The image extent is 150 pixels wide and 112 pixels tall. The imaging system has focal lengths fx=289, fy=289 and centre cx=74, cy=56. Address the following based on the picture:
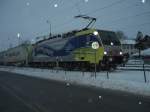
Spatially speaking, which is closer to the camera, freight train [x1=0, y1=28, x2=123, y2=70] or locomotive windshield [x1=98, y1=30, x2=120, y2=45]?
freight train [x1=0, y1=28, x2=123, y2=70]

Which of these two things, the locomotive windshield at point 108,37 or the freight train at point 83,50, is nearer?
the freight train at point 83,50

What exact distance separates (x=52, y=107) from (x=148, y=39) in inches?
3868

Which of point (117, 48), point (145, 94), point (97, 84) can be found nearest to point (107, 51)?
point (117, 48)

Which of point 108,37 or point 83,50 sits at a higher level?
point 108,37

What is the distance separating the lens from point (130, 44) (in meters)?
135

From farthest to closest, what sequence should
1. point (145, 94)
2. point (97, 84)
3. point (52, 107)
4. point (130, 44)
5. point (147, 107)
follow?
point (130, 44)
point (97, 84)
point (145, 94)
point (52, 107)
point (147, 107)

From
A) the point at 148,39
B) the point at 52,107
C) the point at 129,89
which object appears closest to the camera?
the point at 52,107

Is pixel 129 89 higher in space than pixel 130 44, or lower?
lower

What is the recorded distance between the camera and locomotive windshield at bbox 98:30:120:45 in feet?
85.3

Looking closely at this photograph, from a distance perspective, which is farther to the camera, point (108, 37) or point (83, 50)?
point (83, 50)

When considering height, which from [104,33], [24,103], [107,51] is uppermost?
[104,33]

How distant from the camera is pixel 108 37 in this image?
26656mm

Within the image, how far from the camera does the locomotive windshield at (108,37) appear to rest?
2599 cm

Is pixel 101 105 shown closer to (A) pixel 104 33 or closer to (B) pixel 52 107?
(B) pixel 52 107
